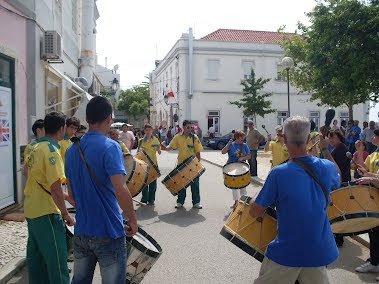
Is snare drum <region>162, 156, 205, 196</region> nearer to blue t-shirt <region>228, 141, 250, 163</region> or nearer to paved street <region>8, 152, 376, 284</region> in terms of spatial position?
paved street <region>8, 152, 376, 284</region>

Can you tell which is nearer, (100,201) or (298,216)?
(298,216)

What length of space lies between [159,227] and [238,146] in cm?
280

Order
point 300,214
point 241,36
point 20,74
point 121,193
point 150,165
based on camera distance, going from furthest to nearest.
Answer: point 241,36, point 150,165, point 20,74, point 121,193, point 300,214

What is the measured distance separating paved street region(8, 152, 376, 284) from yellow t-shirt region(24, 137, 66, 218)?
1.53 meters

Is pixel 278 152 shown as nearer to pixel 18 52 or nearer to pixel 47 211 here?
pixel 47 211

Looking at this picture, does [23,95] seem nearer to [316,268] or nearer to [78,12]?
[316,268]

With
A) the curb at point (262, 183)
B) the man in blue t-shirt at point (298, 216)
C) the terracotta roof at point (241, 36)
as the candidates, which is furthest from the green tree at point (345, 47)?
the terracotta roof at point (241, 36)

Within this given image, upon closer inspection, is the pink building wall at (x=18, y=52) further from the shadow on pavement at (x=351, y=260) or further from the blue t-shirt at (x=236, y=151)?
the shadow on pavement at (x=351, y=260)

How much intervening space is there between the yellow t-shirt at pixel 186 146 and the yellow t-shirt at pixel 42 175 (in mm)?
5495

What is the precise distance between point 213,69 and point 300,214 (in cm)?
3455

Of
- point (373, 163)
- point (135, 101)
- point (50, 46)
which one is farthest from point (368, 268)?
point (135, 101)

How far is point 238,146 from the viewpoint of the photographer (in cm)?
934

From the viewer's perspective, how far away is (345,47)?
503 inches

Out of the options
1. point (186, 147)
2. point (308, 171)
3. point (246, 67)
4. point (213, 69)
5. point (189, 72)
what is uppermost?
point (246, 67)
